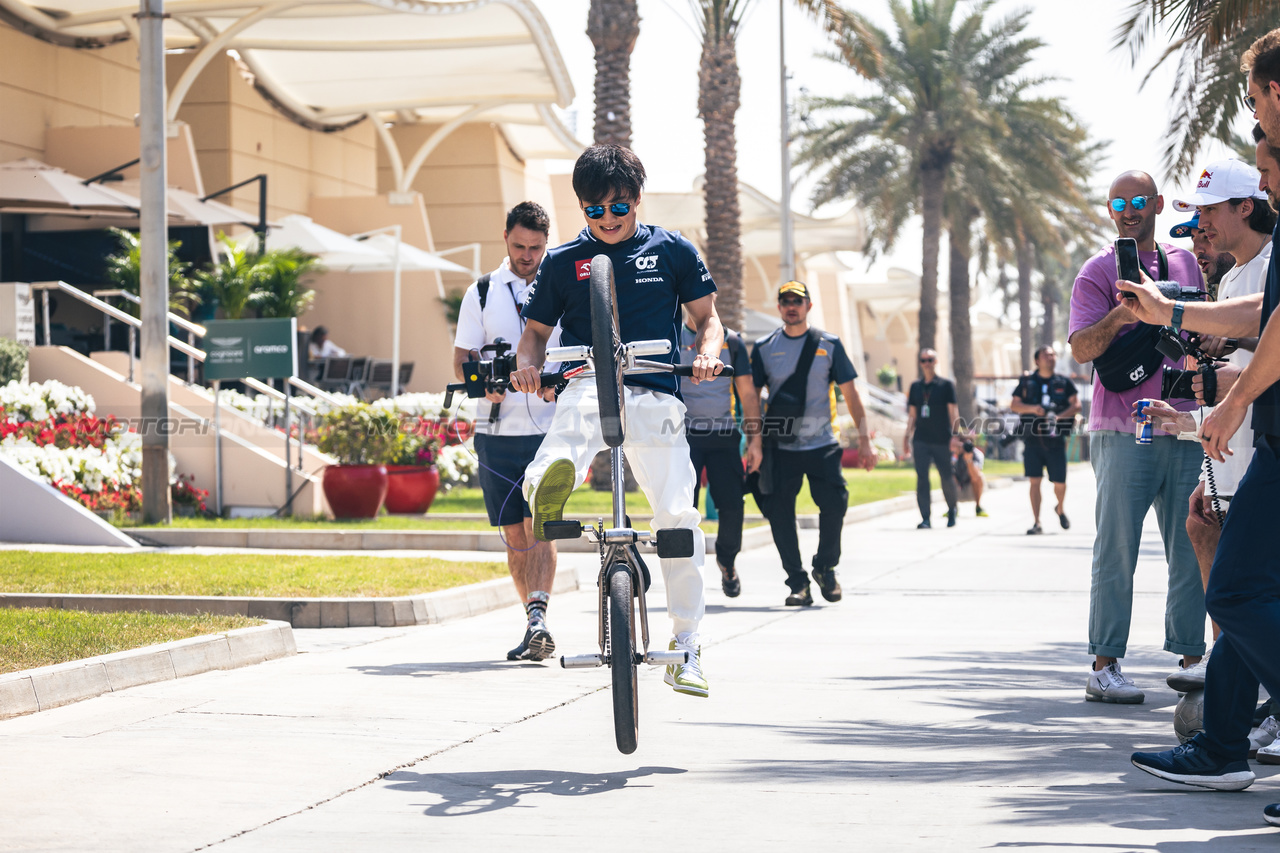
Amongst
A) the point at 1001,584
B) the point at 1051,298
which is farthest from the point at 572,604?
the point at 1051,298

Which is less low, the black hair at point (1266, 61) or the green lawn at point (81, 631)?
the black hair at point (1266, 61)

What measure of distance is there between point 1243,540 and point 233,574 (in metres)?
7.12

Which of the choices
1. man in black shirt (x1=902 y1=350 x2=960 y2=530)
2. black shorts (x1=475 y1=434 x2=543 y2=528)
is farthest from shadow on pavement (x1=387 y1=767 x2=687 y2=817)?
man in black shirt (x1=902 y1=350 x2=960 y2=530)

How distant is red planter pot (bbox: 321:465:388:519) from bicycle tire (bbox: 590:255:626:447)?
1063 centimetres

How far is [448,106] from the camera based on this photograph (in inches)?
1196

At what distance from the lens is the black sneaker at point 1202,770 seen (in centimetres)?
439

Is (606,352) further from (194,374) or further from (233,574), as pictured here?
(194,374)

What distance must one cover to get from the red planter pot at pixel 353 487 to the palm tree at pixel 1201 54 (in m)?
8.34

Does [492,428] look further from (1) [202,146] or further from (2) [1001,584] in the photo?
(1) [202,146]

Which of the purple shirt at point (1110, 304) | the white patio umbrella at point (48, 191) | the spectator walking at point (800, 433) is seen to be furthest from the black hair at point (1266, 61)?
the white patio umbrella at point (48, 191)

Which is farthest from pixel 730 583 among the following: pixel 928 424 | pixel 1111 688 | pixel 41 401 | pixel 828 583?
pixel 41 401

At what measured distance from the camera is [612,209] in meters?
5.18

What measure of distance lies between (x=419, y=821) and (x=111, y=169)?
21313mm

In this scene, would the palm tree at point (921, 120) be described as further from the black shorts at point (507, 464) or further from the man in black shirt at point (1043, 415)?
the black shorts at point (507, 464)
